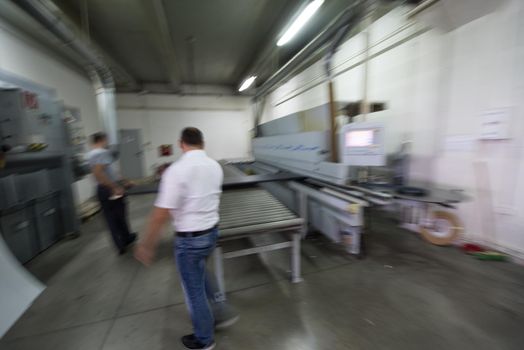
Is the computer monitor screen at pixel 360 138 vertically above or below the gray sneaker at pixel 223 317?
above

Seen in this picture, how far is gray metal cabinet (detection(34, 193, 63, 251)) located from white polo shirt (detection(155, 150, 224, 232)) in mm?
2608

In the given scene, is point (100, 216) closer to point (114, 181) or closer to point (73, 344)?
point (114, 181)

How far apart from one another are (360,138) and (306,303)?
1.53 metres

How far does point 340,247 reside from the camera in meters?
2.68

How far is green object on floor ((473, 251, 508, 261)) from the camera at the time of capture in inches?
88.9

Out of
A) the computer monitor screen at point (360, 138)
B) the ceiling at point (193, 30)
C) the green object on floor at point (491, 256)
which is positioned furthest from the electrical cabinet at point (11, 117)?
the green object on floor at point (491, 256)

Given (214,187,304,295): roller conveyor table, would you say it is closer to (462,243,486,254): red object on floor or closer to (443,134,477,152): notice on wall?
(462,243,486,254): red object on floor

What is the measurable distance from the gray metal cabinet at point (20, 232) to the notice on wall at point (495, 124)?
5047mm

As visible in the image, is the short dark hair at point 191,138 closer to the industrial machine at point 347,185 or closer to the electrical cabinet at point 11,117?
the industrial machine at point 347,185

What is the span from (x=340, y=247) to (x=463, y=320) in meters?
1.21

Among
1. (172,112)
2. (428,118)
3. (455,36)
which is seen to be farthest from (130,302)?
(172,112)

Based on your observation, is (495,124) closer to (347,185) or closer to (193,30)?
(347,185)

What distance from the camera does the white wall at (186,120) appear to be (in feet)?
24.7

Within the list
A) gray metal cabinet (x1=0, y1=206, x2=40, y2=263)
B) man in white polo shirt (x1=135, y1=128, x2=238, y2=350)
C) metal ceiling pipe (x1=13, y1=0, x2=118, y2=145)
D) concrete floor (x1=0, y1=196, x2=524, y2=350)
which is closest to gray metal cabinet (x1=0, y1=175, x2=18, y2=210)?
gray metal cabinet (x1=0, y1=206, x2=40, y2=263)
